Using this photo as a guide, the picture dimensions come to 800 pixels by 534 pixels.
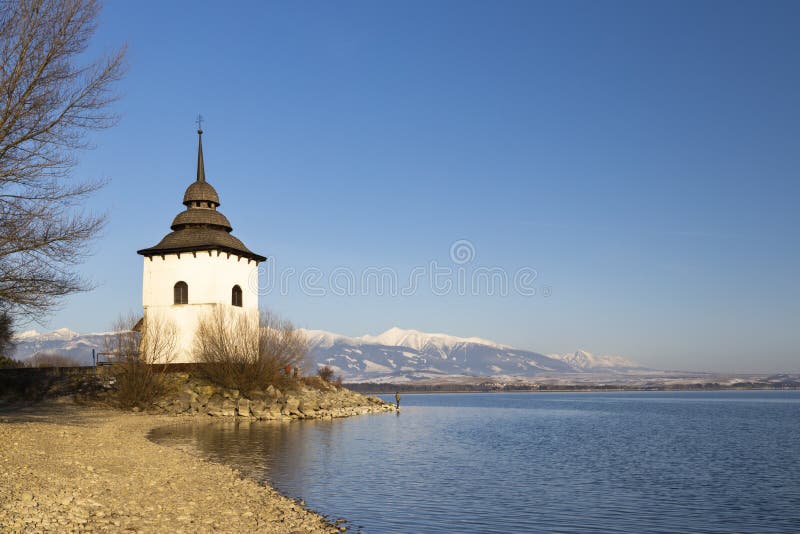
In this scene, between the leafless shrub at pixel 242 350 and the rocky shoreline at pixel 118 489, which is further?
the leafless shrub at pixel 242 350

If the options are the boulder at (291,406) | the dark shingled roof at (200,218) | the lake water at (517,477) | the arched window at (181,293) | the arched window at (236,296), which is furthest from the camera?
the dark shingled roof at (200,218)

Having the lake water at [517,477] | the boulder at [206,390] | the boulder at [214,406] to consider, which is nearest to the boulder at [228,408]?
the boulder at [214,406]

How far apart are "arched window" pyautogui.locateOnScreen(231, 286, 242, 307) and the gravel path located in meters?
26.2

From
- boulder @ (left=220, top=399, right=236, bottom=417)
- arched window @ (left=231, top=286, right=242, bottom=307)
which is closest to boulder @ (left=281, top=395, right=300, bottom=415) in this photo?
boulder @ (left=220, top=399, right=236, bottom=417)

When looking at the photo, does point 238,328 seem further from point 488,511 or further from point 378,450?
point 488,511

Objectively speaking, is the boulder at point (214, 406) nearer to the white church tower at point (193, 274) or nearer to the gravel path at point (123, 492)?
the white church tower at point (193, 274)

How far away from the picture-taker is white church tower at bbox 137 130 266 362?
164 ft

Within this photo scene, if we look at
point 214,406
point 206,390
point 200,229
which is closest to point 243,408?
point 214,406

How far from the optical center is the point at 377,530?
1489cm

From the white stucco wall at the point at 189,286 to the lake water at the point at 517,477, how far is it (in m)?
11.8

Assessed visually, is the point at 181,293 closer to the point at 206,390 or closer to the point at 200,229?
the point at 200,229

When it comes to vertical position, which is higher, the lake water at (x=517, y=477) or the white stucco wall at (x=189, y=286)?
the white stucco wall at (x=189, y=286)

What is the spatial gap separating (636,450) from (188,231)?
3565 centimetres

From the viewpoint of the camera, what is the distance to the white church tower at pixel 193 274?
50094mm
